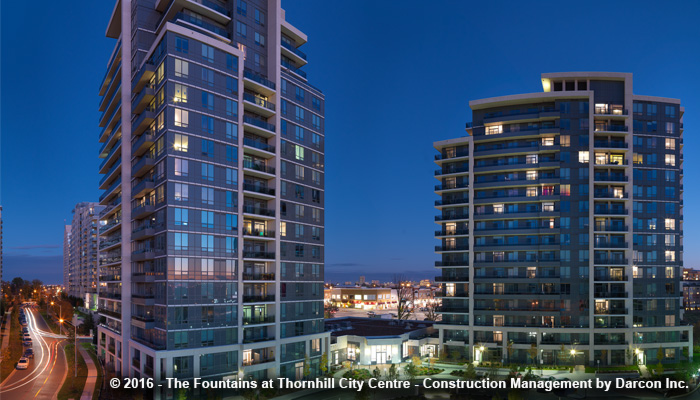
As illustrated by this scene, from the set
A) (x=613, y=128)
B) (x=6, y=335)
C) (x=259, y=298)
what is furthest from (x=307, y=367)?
(x=6, y=335)

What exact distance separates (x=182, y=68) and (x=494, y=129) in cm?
5528

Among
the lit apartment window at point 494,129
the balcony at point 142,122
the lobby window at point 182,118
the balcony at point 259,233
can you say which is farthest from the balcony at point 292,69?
the lit apartment window at point 494,129

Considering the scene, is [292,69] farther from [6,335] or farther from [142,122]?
[6,335]

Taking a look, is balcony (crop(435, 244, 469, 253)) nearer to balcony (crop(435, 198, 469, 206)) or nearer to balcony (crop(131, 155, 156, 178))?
balcony (crop(435, 198, 469, 206))

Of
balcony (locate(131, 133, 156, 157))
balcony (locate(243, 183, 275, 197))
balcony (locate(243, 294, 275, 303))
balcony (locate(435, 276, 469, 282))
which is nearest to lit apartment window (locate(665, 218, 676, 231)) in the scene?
balcony (locate(435, 276, 469, 282))

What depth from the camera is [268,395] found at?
2288 inches

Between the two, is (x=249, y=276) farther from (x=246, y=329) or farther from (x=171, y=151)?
(x=171, y=151)

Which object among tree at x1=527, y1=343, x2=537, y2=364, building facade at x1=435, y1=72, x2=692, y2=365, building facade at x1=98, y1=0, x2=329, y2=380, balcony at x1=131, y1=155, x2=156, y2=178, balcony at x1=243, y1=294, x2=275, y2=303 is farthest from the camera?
building facade at x1=435, y1=72, x2=692, y2=365

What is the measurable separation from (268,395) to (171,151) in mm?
30223

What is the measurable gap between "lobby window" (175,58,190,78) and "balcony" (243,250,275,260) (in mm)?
22825

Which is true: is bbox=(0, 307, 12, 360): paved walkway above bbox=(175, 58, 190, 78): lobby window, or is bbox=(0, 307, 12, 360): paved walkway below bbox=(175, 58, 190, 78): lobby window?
below

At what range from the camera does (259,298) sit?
65.2 metres

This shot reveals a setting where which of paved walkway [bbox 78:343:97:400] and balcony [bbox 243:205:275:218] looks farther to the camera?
balcony [bbox 243:205:275:218]

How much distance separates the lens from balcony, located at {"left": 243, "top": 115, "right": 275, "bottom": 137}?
65.1 metres
